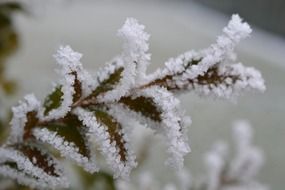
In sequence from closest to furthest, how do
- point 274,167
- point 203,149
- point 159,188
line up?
point 159,188, point 274,167, point 203,149

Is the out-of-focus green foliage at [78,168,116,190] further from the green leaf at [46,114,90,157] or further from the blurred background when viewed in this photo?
the green leaf at [46,114,90,157]

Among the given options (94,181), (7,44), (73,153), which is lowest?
(73,153)

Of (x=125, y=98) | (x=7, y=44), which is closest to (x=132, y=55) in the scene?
(x=125, y=98)

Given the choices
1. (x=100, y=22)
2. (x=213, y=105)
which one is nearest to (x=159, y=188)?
(x=213, y=105)

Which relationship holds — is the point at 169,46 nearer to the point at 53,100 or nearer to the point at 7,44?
the point at 7,44

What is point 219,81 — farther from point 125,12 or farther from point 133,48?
point 125,12

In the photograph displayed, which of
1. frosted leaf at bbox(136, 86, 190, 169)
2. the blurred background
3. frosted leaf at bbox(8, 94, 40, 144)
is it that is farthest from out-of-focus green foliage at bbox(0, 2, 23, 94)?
frosted leaf at bbox(136, 86, 190, 169)
